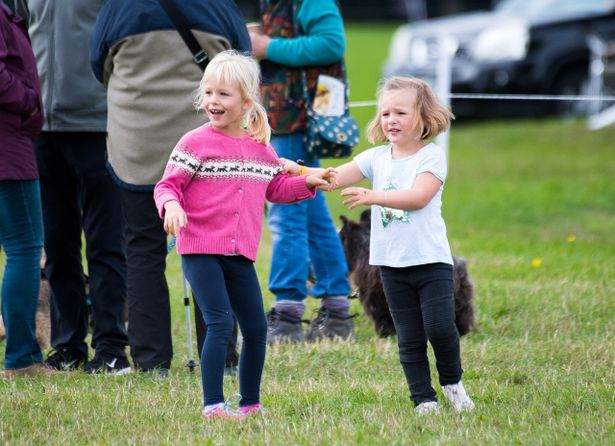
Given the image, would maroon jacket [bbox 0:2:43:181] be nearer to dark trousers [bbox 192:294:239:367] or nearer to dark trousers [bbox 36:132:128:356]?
dark trousers [bbox 36:132:128:356]

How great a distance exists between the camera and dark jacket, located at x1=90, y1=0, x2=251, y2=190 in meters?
5.58

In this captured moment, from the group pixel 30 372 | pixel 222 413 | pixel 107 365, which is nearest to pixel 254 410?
pixel 222 413

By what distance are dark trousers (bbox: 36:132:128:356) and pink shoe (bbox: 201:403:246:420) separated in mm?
1418

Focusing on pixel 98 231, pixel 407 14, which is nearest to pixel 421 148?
pixel 98 231

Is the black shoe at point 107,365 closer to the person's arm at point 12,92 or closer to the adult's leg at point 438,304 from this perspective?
the person's arm at point 12,92

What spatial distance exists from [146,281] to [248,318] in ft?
3.44

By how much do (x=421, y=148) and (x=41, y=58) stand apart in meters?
2.30

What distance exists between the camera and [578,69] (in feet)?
55.5

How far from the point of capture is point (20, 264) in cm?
582

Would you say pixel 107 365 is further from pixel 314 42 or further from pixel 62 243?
pixel 314 42

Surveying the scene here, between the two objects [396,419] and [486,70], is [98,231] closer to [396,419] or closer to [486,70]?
[396,419]

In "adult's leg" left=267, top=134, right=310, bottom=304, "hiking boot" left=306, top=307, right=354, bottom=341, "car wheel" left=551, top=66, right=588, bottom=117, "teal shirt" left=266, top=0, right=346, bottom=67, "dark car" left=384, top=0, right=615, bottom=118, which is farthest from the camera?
"car wheel" left=551, top=66, right=588, bottom=117

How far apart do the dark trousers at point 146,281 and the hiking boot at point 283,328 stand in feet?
3.36

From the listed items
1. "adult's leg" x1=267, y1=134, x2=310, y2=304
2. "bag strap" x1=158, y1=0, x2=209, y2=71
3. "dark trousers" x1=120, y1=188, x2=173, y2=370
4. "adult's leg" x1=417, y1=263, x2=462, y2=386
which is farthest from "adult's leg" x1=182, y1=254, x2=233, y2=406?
"adult's leg" x1=267, y1=134, x2=310, y2=304
